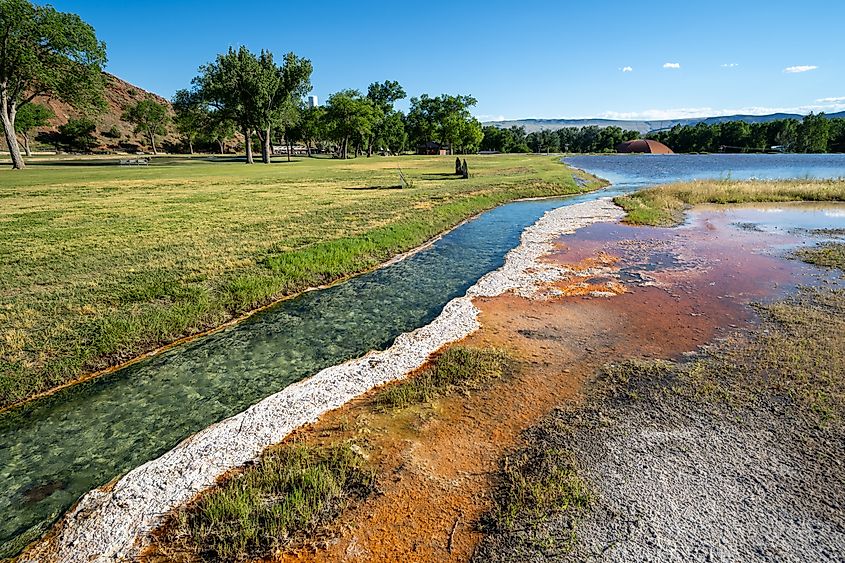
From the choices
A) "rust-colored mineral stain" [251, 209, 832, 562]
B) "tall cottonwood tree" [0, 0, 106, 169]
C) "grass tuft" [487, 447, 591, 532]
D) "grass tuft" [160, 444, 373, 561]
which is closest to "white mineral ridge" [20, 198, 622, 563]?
"grass tuft" [160, 444, 373, 561]

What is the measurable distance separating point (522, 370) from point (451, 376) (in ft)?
4.51

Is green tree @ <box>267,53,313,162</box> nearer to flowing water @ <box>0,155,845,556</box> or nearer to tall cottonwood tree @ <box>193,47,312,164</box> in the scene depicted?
tall cottonwood tree @ <box>193,47,312,164</box>

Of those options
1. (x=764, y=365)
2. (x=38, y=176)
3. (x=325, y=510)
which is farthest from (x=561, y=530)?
(x=38, y=176)

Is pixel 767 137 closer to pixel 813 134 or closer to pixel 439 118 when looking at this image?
pixel 813 134

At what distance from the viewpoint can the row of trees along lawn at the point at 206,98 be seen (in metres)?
→ 45.6

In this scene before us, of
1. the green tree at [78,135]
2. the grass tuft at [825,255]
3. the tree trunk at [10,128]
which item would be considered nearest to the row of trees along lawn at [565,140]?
the green tree at [78,135]

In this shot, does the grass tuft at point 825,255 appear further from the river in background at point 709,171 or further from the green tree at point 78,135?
the green tree at point 78,135

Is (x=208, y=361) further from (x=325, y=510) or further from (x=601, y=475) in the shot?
(x=601, y=475)

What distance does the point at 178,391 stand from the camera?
861 cm

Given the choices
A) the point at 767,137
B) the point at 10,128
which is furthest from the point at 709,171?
the point at 767,137

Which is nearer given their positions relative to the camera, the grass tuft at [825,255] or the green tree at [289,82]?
the grass tuft at [825,255]

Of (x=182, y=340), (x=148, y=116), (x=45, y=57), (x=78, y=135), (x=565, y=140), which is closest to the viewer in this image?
(x=182, y=340)

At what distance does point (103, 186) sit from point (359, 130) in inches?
2240

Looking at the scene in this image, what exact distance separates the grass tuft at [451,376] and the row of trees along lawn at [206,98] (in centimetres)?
5635
